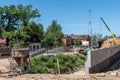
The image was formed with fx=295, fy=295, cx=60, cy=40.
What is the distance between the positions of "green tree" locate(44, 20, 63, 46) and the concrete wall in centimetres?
5710

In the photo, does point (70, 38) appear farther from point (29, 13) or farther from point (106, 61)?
point (106, 61)

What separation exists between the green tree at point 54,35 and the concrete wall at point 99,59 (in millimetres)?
57104

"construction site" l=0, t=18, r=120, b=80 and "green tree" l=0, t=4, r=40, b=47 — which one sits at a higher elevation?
"green tree" l=0, t=4, r=40, b=47

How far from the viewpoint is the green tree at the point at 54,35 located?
90.4m

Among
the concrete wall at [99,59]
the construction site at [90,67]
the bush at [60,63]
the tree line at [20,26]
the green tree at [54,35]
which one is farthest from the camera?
the green tree at [54,35]

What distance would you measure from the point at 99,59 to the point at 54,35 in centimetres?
7950

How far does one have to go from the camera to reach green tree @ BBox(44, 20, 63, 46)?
3558 inches

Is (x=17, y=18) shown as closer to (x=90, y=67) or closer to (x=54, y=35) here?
(x=54, y=35)

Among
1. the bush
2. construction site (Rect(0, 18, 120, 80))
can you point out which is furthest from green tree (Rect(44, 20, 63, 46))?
construction site (Rect(0, 18, 120, 80))

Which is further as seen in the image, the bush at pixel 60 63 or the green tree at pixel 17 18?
the green tree at pixel 17 18

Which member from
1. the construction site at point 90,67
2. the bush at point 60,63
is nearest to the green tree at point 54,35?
the bush at point 60,63

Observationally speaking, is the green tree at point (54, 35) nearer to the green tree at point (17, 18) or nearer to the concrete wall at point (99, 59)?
the green tree at point (17, 18)

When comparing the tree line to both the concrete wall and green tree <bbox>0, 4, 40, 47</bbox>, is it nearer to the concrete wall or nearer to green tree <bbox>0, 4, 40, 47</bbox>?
green tree <bbox>0, 4, 40, 47</bbox>

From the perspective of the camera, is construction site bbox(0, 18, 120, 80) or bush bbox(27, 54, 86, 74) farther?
bush bbox(27, 54, 86, 74)
